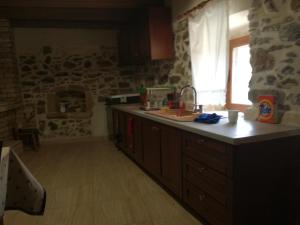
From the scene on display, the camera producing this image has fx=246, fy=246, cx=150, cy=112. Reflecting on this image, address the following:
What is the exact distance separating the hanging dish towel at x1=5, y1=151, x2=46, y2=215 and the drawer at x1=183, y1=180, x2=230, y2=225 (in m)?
1.18

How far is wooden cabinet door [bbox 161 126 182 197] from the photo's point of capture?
7.58 ft

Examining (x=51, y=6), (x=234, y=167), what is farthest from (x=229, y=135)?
(x=51, y=6)

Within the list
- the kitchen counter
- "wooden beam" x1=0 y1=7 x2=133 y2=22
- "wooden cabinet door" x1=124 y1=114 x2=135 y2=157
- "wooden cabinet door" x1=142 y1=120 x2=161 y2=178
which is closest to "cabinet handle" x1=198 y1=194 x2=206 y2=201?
the kitchen counter

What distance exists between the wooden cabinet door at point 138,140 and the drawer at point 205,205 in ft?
3.92

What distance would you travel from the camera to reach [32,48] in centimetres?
508

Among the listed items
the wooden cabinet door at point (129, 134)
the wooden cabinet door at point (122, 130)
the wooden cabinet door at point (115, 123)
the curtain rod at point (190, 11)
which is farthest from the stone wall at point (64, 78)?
the curtain rod at point (190, 11)

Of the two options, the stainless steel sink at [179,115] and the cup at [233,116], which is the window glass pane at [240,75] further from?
the cup at [233,116]

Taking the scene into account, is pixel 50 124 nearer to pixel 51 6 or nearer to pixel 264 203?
pixel 51 6

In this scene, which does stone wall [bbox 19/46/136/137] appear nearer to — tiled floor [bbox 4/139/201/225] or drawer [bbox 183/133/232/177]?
tiled floor [bbox 4/139/201/225]

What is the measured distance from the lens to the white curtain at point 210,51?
8.59 feet

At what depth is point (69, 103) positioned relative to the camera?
5.62 m

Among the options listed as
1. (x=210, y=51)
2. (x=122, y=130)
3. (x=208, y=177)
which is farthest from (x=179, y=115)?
(x=122, y=130)

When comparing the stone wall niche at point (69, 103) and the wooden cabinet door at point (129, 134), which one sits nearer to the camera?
the wooden cabinet door at point (129, 134)

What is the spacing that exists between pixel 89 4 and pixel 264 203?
389cm
